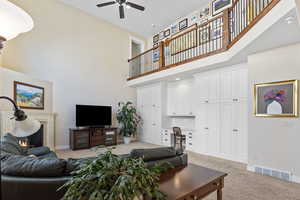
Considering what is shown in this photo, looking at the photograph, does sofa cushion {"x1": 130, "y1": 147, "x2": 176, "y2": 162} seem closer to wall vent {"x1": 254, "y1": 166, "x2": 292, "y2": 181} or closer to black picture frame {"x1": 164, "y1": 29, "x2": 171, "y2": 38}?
wall vent {"x1": 254, "y1": 166, "x2": 292, "y2": 181}

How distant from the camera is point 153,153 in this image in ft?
6.46

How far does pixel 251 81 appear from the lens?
3824mm

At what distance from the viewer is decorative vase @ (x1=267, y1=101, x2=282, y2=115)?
3.40m

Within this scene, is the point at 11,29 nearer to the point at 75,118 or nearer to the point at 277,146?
the point at 277,146

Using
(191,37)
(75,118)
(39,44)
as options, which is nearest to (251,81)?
(191,37)

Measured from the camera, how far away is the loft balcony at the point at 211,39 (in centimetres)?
326

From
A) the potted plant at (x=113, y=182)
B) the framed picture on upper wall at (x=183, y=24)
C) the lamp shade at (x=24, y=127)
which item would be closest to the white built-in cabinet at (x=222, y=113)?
the framed picture on upper wall at (x=183, y=24)

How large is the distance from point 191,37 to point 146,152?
201 inches

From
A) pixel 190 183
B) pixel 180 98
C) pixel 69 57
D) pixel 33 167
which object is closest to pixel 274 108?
pixel 190 183

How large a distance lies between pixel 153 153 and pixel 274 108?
2.83 m

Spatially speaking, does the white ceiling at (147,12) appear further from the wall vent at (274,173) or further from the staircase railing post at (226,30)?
the wall vent at (274,173)

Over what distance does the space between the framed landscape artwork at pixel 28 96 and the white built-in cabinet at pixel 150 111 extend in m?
3.72

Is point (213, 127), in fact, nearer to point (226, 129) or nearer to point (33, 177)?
point (226, 129)

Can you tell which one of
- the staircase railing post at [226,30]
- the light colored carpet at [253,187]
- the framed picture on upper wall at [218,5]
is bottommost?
the light colored carpet at [253,187]
